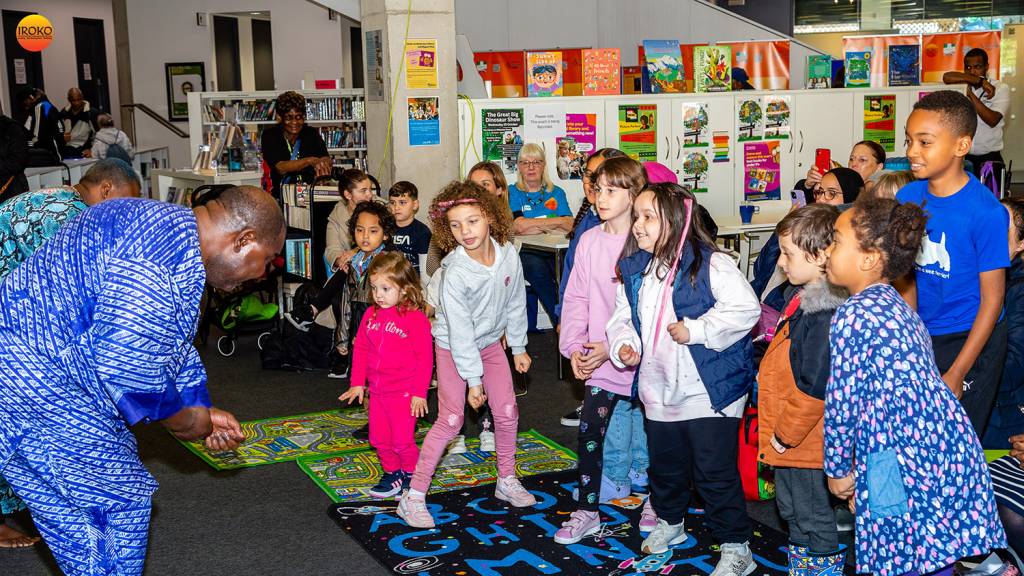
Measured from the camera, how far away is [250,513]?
4.36 meters

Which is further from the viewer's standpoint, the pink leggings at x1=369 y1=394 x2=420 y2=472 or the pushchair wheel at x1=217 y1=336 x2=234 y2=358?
the pushchair wheel at x1=217 y1=336 x2=234 y2=358

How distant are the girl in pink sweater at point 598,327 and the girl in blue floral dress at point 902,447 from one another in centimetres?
138

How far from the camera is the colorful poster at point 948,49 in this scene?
40.2 feet

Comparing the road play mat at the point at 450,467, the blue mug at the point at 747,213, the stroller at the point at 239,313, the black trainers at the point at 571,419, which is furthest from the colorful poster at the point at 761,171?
the road play mat at the point at 450,467

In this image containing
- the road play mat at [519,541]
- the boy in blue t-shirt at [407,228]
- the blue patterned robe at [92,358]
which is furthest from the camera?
the boy in blue t-shirt at [407,228]

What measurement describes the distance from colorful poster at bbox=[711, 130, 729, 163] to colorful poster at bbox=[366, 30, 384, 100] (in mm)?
2952

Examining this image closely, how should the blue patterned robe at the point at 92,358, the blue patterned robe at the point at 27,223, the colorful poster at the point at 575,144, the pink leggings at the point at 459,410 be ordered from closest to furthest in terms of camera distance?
1. the blue patterned robe at the point at 92,358
2. the blue patterned robe at the point at 27,223
3. the pink leggings at the point at 459,410
4. the colorful poster at the point at 575,144

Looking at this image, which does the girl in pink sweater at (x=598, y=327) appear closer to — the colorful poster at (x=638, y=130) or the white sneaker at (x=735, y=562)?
the white sneaker at (x=735, y=562)

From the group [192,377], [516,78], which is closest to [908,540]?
[192,377]

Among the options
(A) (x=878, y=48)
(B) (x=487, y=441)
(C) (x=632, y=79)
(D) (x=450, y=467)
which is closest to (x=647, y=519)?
(D) (x=450, y=467)

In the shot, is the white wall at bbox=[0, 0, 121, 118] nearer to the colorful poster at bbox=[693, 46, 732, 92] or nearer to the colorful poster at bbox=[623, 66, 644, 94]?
the colorful poster at bbox=[623, 66, 644, 94]

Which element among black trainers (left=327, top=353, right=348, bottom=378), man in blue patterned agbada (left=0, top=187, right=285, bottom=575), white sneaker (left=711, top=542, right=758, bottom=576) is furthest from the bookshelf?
man in blue patterned agbada (left=0, top=187, right=285, bottom=575)

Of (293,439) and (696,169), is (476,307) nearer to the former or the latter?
(293,439)

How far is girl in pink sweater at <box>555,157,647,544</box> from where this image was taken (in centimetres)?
395
